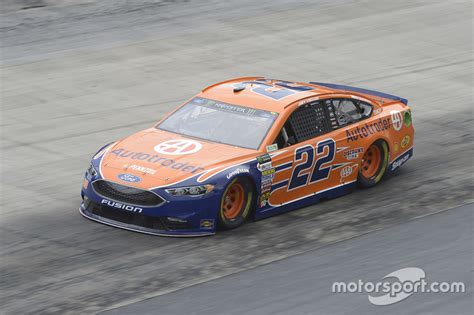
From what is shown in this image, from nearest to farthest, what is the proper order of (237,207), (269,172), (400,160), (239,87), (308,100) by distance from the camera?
1. (237,207)
2. (269,172)
3. (308,100)
4. (239,87)
5. (400,160)

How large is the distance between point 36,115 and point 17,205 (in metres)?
3.99

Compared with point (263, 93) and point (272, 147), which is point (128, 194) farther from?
point (263, 93)

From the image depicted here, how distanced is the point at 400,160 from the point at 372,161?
1.67ft

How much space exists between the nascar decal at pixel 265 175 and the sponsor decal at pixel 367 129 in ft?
4.65

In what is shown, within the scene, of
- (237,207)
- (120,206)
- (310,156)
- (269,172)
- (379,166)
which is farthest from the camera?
(379,166)

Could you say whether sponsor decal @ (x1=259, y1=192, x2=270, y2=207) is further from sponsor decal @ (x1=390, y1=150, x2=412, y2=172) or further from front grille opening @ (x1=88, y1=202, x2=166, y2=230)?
sponsor decal @ (x1=390, y1=150, x2=412, y2=172)

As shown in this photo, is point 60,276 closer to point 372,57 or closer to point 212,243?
point 212,243

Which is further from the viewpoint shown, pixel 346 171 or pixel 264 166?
pixel 346 171

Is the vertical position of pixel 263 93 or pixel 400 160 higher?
pixel 263 93

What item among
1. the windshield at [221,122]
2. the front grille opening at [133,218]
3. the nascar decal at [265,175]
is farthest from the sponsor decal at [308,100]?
the front grille opening at [133,218]

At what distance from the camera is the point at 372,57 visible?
1983cm

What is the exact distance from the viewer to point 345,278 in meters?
9.73

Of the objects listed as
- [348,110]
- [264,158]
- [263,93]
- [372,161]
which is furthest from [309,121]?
[372,161]

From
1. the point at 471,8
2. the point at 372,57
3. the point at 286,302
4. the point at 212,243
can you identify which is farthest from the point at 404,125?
the point at 471,8
